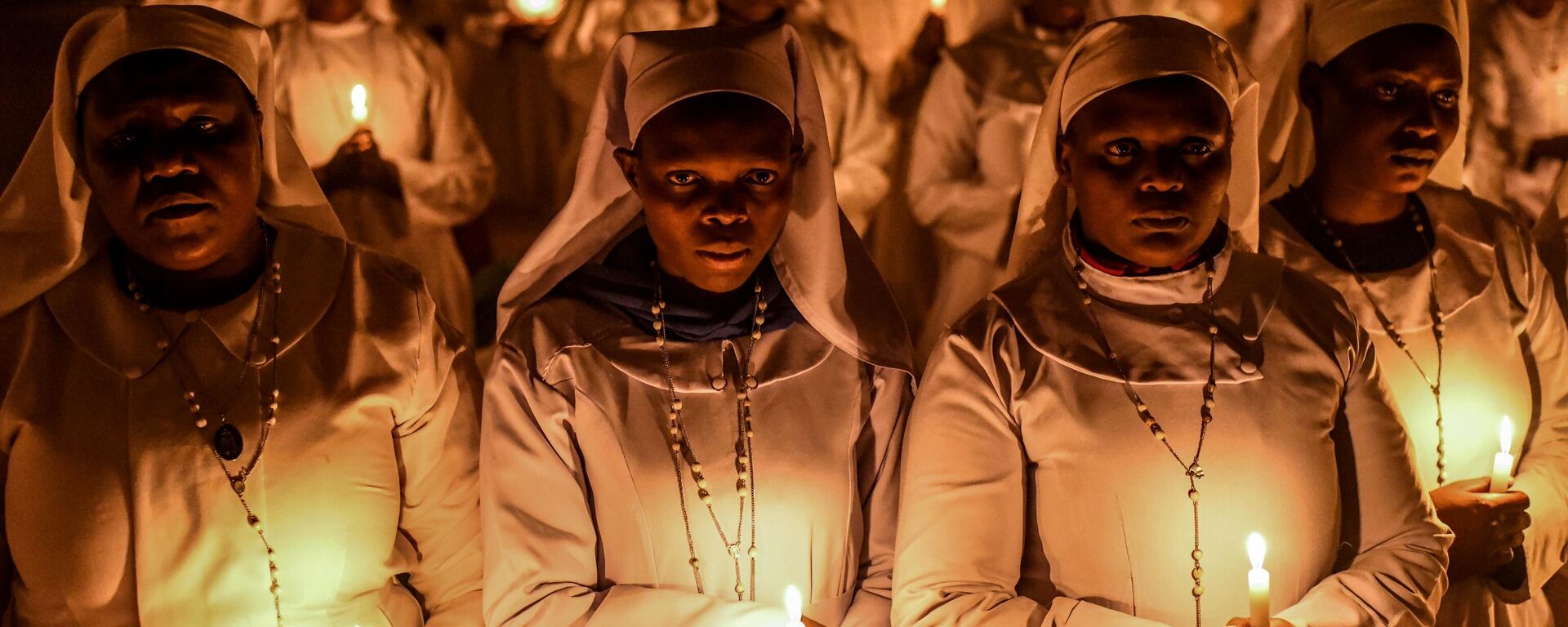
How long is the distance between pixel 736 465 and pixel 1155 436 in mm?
848

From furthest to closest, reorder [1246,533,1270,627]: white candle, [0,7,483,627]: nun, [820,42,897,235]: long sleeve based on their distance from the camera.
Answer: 1. [820,42,897,235]: long sleeve
2. [0,7,483,627]: nun
3. [1246,533,1270,627]: white candle

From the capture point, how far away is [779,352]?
2965 mm

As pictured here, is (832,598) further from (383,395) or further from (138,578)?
(138,578)

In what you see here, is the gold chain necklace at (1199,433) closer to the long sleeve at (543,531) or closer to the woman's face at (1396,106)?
the long sleeve at (543,531)

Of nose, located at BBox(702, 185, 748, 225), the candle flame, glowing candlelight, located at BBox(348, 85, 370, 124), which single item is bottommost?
the candle flame

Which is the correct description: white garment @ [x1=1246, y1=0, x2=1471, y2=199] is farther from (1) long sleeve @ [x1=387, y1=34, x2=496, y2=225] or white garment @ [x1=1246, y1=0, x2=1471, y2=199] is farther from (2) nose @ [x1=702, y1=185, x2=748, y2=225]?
(1) long sleeve @ [x1=387, y1=34, x2=496, y2=225]

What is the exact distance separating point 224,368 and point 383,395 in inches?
12.8

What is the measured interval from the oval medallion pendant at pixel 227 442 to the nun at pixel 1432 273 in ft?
8.10

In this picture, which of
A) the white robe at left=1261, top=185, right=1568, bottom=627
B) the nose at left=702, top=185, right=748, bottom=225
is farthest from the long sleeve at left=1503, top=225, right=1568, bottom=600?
the nose at left=702, top=185, right=748, bottom=225

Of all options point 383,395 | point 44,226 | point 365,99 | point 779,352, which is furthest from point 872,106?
point 44,226

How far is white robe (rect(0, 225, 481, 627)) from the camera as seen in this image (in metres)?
Answer: 2.77

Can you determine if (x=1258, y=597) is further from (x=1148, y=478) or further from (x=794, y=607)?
(x=794, y=607)

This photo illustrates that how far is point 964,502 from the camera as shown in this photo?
2.66 meters

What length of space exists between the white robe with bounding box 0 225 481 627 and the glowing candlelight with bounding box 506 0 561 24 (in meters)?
2.35
